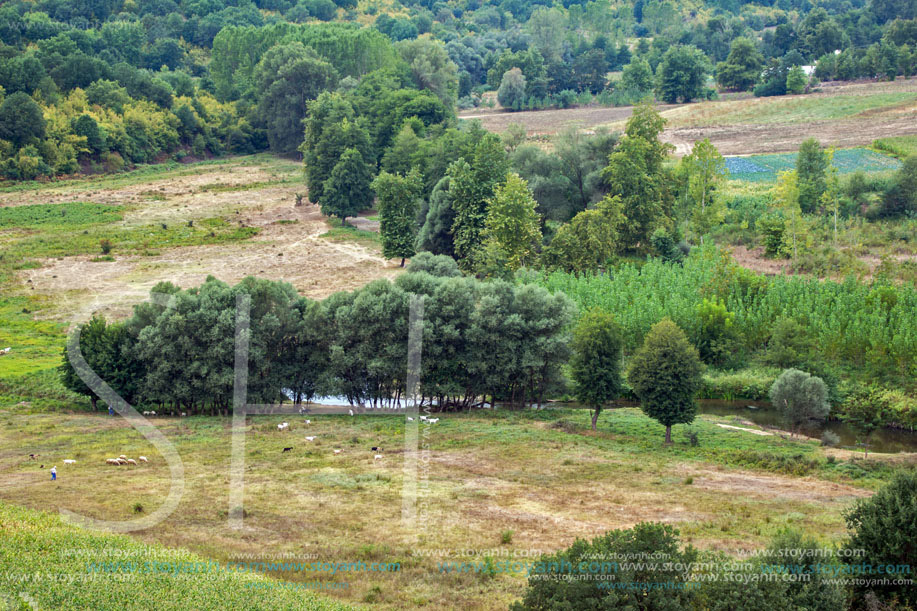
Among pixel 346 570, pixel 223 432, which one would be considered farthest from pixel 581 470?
pixel 223 432

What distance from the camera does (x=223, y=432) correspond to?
3744 cm

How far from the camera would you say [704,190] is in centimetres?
6450

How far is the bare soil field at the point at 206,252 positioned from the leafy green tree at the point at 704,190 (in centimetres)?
2240

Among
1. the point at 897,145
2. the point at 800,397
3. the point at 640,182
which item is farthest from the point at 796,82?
the point at 800,397

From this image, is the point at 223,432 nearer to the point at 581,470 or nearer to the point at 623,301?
the point at 581,470

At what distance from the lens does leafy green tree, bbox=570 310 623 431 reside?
38562mm

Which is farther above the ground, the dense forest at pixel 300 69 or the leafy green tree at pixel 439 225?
the dense forest at pixel 300 69

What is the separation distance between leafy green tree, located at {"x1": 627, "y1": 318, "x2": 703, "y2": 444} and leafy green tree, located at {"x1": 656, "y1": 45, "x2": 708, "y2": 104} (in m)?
91.5

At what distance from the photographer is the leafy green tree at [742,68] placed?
12581 cm

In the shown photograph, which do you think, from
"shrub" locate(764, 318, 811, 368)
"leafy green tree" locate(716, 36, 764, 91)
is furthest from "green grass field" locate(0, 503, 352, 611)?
"leafy green tree" locate(716, 36, 764, 91)

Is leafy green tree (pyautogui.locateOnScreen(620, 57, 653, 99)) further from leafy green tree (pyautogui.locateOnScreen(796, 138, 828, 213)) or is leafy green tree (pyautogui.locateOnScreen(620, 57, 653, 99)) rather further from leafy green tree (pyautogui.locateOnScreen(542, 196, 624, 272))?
leafy green tree (pyautogui.locateOnScreen(542, 196, 624, 272))

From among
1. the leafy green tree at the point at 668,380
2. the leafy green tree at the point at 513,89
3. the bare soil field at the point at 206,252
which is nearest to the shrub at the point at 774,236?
the bare soil field at the point at 206,252

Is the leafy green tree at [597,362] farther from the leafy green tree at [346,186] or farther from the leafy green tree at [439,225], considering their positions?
the leafy green tree at [346,186]

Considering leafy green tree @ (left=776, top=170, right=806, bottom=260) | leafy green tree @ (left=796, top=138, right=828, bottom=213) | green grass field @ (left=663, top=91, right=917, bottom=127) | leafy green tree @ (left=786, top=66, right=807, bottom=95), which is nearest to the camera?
leafy green tree @ (left=776, top=170, right=806, bottom=260)
